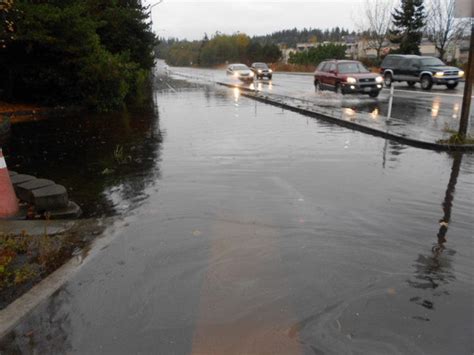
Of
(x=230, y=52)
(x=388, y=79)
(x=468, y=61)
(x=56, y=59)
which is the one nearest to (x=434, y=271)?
(x=468, y=61)

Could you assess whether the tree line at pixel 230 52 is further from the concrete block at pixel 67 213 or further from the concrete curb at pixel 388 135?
the concrete block at pixel 67 213

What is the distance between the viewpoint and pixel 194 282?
13.3ft

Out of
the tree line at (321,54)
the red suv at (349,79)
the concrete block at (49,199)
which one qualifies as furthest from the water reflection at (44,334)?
the tree line at (321,54)

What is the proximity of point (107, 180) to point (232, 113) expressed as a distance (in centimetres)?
1001

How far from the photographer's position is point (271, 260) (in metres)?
4.45

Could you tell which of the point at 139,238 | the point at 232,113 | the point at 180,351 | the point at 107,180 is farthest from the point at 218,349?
the point at 232,113

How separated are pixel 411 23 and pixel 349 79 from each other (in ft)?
128

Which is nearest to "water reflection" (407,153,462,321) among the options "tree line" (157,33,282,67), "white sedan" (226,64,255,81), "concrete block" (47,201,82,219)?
"concrete block" (47,201,82,219)

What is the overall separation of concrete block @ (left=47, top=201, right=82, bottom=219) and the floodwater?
46cm

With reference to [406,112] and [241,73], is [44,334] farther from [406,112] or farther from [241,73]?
[241,73]

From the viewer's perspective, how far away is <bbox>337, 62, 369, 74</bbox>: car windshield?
22125mm

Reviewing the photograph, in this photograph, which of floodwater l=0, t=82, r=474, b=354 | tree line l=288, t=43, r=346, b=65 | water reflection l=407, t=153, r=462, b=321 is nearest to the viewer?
floodwater l=0, t=82, r=474, b=354

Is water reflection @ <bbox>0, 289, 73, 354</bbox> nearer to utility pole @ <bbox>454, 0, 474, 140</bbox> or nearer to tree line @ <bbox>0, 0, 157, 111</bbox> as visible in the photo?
utility pole @ <bbox>454, 0, 474, 140</bbox>

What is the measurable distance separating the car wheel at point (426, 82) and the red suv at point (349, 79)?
5.36m
